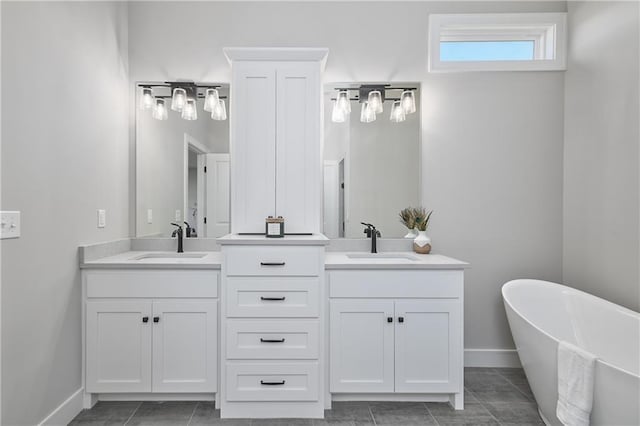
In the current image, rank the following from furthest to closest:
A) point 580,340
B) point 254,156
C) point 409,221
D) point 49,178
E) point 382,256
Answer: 1. point 409,221
2. point 382,256
3. point 254,156
4. point 580,340
5. point 49,178

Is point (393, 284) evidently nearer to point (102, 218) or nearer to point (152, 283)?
point (152, 283)

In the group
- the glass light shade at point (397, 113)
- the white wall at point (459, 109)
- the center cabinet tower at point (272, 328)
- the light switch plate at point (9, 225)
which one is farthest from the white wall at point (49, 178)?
the glass light shade at point (397, 113)

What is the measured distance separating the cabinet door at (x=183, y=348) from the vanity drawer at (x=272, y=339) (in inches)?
5.9

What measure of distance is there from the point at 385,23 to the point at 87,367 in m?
3.10

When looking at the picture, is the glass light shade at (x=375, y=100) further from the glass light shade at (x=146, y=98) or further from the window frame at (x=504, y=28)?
the glass light shade at (x=146, y=98)

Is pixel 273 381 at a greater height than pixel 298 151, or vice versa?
pixel 298 151

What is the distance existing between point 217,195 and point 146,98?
2.99 feet

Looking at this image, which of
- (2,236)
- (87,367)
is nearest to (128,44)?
(2,236)

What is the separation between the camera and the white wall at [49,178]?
62.2 inches

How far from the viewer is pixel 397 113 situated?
274 centimetres

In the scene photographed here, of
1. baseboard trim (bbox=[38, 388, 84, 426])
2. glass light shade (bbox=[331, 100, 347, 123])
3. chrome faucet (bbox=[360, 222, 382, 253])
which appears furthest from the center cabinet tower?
glass light shade (bbox=[331, 100, 347, 123])

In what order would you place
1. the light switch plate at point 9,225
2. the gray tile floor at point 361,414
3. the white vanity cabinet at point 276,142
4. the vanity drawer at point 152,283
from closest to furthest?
the light switch plate at point 9,225
the gray tile floor at point 361,414
the vanity drawer at point 152,283
the white vanity cabinet at point 276,142

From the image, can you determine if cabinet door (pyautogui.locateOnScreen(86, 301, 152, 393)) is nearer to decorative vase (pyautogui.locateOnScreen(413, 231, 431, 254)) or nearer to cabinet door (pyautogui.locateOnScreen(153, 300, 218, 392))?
cabinet door (pyautogui.locateOnScreen(153, 300, 218, 392))

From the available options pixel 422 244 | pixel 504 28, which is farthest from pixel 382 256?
pixel 504 28
